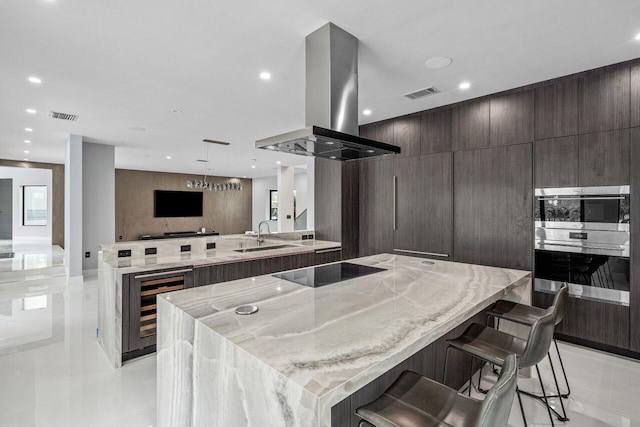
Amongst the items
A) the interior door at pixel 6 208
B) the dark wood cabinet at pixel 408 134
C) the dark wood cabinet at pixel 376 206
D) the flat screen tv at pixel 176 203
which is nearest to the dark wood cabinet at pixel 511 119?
the dark wood cabinet at pixel 408 134

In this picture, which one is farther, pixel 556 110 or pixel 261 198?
pixel 261 198

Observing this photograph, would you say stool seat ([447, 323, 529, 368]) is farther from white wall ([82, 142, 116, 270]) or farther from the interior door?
the interior door

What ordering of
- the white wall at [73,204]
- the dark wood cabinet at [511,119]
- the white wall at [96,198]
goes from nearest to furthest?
the dark wood cabinet at [511,119] → the white wall at [73,204] → the white wall at [96,198]

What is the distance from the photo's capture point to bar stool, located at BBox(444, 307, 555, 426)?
1.58 m

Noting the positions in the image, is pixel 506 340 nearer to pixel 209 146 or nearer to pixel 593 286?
pixel 593 286

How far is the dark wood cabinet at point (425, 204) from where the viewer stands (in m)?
4.03

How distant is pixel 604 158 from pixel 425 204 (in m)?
1.82

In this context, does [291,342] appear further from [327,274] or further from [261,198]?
[261,198]

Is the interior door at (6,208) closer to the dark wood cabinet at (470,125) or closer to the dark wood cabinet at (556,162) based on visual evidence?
the dark wood cabinet at (470,125)

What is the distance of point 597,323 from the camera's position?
302 centimetres

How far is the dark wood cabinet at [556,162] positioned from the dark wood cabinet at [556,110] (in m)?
0.08

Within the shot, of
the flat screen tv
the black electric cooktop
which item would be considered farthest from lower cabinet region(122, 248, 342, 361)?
the flat screen tv

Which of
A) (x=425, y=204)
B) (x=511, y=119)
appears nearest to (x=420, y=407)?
(x=425, y=204)

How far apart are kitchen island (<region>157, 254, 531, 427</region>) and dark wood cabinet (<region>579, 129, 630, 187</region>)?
177cm
